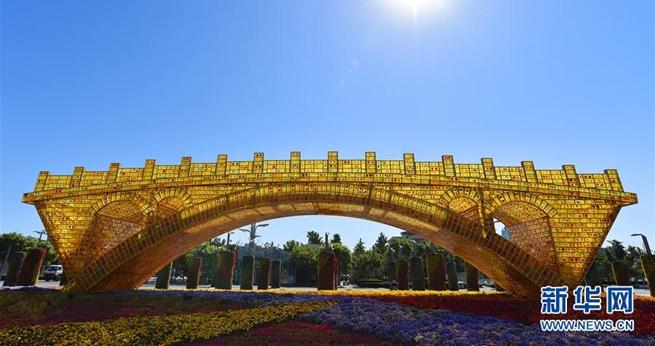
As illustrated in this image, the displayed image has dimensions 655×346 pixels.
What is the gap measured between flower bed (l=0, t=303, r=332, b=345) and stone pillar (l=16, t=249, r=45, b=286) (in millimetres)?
19870

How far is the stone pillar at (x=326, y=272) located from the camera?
967 inches

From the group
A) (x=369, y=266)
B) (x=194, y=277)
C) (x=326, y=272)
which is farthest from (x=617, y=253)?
(x=194, y=277)

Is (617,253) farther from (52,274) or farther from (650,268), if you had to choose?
(52,274)

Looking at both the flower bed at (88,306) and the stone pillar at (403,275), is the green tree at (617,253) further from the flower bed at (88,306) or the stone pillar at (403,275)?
the flower bed at (88,306)

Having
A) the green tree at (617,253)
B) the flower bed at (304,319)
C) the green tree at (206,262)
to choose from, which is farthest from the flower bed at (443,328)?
the green tree at (617,253)

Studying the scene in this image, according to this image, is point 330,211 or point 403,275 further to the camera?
point 403,275

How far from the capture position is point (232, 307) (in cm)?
1429

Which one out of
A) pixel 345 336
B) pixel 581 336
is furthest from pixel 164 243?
pixel 581 336

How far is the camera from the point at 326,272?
81.3ft

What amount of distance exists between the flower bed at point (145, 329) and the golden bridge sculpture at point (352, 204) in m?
7.56

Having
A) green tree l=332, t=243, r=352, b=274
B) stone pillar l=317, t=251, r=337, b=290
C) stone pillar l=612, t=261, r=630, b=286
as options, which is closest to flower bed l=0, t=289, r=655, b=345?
stone pillar l=317, t=251, r=337, b=290

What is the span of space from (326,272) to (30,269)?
21.7 m

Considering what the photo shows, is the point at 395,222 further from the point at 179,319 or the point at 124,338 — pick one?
the point at 124,338

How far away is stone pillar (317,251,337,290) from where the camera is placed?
24562 mm
